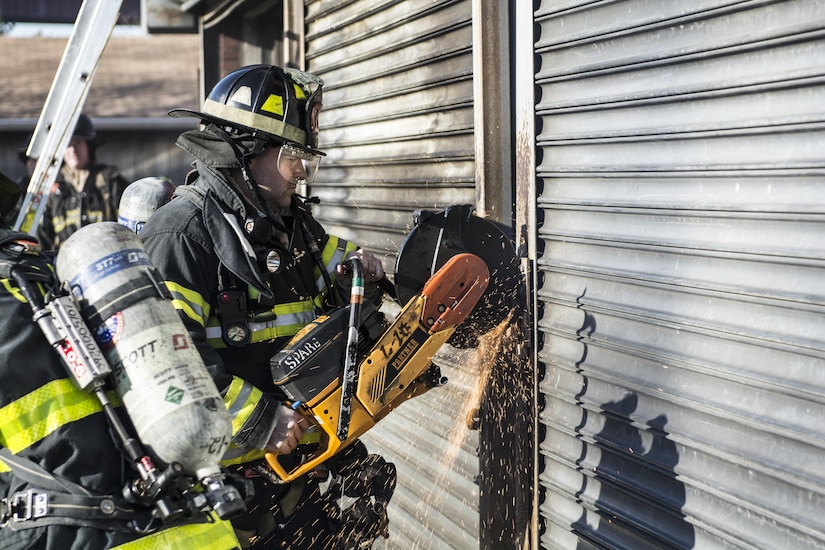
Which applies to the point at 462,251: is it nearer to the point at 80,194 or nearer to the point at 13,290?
the point at 13,290

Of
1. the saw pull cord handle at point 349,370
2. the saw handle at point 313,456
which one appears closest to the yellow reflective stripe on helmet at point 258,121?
the saw pull cord handle at point 349,370

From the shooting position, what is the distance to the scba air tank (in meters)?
1.98

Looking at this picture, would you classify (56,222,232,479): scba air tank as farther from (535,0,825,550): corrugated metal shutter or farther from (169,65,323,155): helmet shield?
(535,0,825,550): corrugated metal shutter

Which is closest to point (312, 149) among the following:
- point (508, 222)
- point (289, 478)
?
point (508, 222)

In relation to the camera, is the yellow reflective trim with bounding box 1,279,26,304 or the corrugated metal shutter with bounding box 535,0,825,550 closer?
the yellow reflective trim with bounding box 1,279,26,304

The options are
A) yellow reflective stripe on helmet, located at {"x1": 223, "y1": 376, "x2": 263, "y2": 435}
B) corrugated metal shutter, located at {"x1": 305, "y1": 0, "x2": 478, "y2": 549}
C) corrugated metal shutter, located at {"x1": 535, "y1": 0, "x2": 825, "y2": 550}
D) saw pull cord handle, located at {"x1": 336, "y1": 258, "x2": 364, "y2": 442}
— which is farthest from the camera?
corrugated metal shutter, located at {"x1": 305, "y1": 0, "x2": 478, "y2": 549}

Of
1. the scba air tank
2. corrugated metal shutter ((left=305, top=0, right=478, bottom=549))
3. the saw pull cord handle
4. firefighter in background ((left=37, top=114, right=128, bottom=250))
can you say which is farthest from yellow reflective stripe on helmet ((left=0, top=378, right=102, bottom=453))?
firefighter in background ((left=37, top=114, right=128, bottom=250))

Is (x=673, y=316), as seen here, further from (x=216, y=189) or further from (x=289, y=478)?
(x=216, y=189)

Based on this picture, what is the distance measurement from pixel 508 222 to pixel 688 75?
123 cm

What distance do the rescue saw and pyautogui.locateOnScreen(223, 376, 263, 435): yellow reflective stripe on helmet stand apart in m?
0.11

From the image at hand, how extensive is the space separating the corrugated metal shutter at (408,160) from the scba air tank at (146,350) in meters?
2.28

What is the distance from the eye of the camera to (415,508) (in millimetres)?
4934

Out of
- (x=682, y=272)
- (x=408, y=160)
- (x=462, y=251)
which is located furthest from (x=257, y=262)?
(x=408, y=160)

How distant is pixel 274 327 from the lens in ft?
10.5
